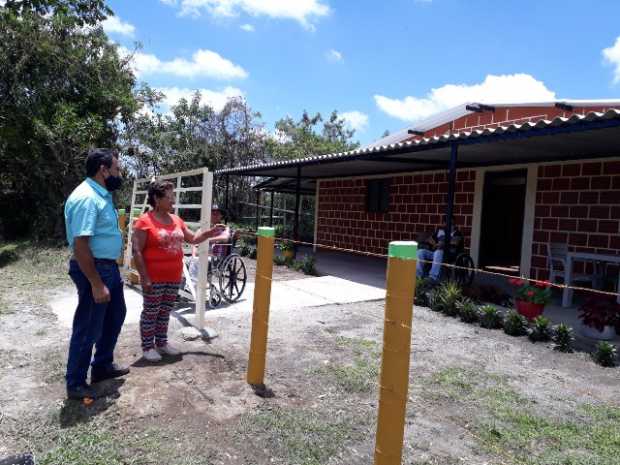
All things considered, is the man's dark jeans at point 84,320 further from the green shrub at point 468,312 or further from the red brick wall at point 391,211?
the red brick wall at point 391,211

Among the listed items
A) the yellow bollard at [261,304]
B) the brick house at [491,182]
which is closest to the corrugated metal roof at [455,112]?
the brick house at [491,182]

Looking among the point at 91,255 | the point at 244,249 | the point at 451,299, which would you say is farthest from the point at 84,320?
the point at 244,249

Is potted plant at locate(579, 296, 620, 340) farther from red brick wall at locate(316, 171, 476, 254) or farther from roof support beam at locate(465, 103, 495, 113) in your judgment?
roof support beam at locate(465, 103, 495, 113)

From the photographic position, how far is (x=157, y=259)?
12.5ft

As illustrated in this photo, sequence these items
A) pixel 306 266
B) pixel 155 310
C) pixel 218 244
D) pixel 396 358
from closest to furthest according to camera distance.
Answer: pixel 396 358 → pixel 155 310 → pixel 218 244 → pixel 306 266

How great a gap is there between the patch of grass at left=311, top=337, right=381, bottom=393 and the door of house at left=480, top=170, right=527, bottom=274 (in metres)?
6.29

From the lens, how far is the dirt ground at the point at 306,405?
2.69 meters

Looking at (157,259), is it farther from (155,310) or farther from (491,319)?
(491,319)

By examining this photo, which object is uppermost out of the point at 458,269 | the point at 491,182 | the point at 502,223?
the point at 491,182

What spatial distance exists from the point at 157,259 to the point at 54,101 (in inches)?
457

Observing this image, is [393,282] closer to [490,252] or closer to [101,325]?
[101,325]

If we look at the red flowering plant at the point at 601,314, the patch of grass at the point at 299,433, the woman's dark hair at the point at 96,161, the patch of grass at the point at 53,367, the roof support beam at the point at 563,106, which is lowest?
the patch of grass at the point at 53,367

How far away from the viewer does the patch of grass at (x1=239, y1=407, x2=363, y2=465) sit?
104 inches

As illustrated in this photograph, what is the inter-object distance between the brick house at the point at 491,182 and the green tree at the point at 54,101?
166 inches
